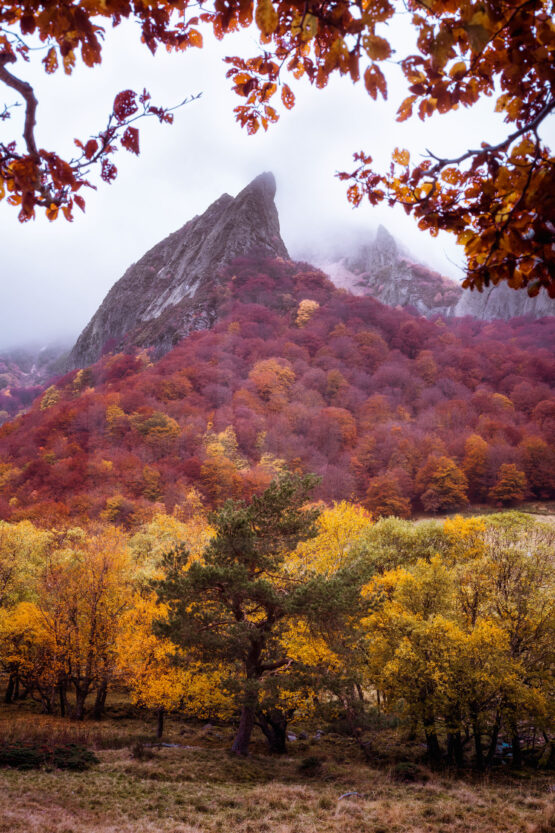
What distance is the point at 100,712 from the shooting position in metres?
20.1

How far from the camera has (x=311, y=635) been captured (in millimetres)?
14117

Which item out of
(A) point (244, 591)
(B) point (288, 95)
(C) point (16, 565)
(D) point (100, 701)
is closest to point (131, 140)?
(B) point (288, 95)

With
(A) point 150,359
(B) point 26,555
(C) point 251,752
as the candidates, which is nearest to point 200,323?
(A) point 150,359

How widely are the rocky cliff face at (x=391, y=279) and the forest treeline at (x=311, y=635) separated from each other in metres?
95.9

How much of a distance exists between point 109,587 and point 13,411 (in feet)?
291

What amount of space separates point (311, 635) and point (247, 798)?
4590 mm

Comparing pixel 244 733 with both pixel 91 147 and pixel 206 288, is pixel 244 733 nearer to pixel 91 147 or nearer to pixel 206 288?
pixel 91 147

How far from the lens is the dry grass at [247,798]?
8422 millimetres

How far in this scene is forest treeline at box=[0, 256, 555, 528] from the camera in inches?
1635

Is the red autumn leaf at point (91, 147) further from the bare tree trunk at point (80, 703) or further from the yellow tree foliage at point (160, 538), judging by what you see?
the yellow tree foliage at point (160, 538)

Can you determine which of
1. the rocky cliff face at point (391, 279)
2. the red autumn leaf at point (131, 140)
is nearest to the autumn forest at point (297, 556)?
the red autumn leaf at point (131, 140)

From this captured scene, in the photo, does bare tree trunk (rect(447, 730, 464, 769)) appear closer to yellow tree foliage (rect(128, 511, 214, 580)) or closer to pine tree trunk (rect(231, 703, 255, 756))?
pine tree trunk (rect(231, 703, 255, 756))

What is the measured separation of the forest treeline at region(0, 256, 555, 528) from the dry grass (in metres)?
23.7

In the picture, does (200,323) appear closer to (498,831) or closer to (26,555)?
(26,555)
